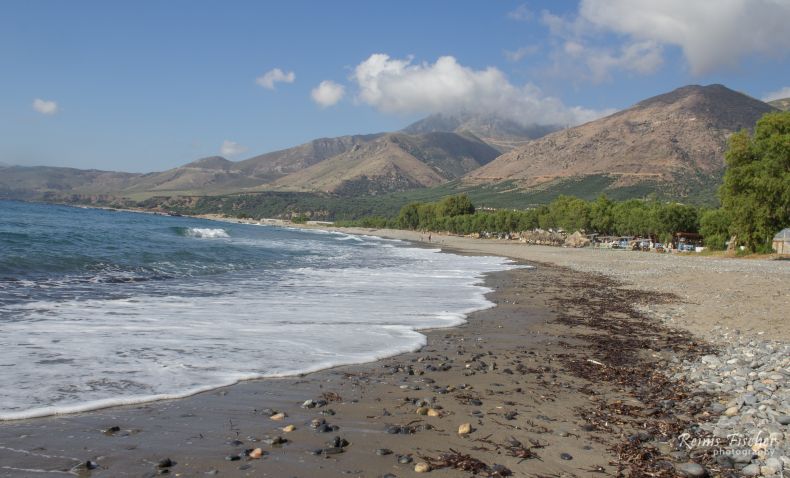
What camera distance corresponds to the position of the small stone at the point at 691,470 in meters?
5.45

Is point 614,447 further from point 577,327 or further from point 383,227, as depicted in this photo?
point 383,227

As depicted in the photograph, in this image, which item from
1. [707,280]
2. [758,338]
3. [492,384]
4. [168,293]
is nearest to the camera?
[492,384]

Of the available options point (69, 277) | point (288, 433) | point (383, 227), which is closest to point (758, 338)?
point (288, 433)

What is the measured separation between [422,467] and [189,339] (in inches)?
281

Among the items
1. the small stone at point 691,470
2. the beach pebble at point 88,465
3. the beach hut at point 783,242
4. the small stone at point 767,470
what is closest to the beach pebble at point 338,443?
the beach pebble at point 88,465

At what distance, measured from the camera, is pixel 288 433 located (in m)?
6.33

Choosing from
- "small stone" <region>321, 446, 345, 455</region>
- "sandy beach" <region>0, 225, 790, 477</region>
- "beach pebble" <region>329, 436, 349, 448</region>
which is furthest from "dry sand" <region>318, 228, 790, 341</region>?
"small stone" <region>321, 446, 345, 455</region>

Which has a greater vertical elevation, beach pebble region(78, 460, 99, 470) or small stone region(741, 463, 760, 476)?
small stone region(741, 463, 760, 476)

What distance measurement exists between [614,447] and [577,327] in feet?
29.2

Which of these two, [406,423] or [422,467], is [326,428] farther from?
[422,467]

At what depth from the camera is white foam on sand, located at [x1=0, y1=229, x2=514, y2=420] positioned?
775 centimetres

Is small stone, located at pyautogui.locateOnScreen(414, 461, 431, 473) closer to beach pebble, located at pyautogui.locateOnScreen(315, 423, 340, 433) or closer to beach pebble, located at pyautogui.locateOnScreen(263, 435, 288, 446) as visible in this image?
beach pebble, located at pyautogui.locateOnScreen(315, 423, 340, 433)

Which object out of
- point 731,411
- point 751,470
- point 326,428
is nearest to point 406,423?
point 326,428

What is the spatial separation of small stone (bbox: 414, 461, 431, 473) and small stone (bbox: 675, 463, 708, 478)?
8.27 feet
